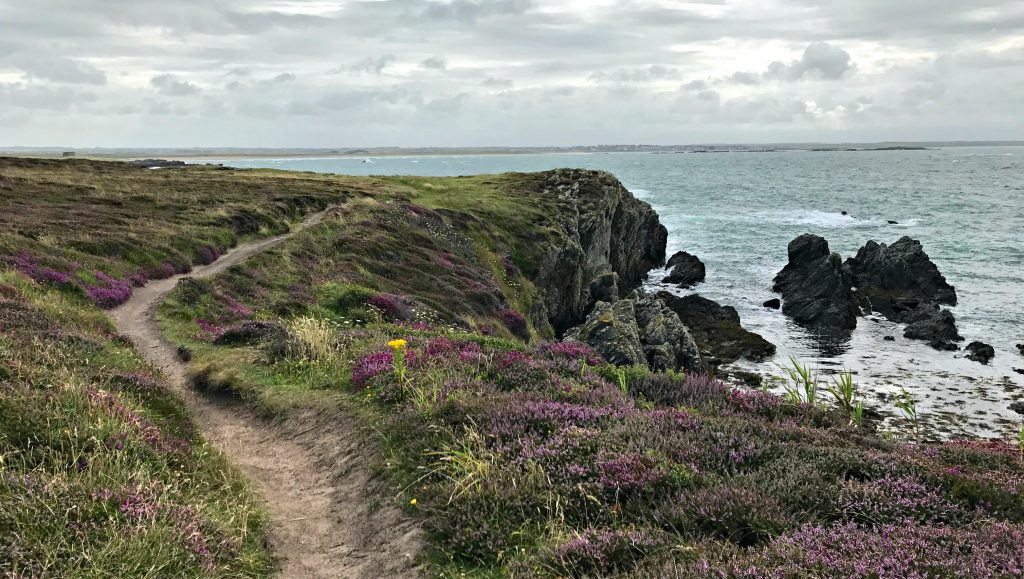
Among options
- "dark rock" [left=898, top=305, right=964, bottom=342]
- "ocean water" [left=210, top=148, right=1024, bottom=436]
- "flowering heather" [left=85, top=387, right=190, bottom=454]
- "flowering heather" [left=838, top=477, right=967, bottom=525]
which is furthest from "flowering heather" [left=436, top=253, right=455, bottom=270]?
"flowering heather" [left=838, top=477, right=967, bottom=525]

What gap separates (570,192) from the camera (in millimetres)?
66812

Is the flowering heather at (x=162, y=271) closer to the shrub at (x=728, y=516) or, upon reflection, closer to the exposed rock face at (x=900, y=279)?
the shrub at (x=728, y=516)

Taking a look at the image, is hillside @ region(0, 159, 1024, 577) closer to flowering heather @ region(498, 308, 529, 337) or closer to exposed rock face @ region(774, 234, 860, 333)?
flowering heather @ region(498, 308, 529, 337)

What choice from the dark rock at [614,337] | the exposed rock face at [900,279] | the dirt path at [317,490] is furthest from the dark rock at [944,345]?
the dirt path at [317,490]

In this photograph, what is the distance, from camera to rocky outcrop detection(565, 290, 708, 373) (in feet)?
89.7

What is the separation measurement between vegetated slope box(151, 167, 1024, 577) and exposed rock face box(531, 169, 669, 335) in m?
28.9

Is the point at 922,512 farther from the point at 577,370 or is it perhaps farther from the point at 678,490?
the point at 577,370

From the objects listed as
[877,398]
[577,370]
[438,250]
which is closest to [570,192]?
[438,250]

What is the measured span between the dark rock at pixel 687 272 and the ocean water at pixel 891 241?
1.32m

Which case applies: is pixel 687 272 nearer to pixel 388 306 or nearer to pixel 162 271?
pixel 388 306

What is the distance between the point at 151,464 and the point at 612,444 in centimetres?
627

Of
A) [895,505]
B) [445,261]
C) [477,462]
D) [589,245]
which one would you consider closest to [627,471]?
[477,462]

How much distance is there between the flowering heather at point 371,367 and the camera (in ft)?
42.1

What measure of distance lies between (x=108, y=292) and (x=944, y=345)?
47304 millimetres
